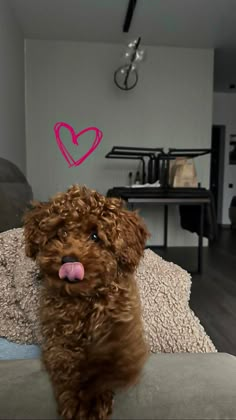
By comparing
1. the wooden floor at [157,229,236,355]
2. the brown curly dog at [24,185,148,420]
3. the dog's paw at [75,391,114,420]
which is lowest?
the wooden floor at [157,229,236,355]

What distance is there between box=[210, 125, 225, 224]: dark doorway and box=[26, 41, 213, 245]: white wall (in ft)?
9.38

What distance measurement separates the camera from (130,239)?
65 cm

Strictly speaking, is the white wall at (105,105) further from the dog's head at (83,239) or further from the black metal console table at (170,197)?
the dog's head at (83,239)

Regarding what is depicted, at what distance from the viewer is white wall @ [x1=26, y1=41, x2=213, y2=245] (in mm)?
4180

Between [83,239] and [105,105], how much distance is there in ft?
12.7

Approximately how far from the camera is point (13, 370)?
57 centimetres

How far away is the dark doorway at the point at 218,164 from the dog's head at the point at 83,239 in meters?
6.73

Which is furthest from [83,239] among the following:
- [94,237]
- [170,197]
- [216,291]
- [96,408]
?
[170,197]

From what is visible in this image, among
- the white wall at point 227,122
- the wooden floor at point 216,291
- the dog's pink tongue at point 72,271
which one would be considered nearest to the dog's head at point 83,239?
the dog's pink tongue at point 72,271

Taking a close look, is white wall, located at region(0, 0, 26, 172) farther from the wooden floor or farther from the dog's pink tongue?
the dog's pink tongue

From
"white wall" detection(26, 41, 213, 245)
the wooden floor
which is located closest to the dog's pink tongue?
the wooden floor

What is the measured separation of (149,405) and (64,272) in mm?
224

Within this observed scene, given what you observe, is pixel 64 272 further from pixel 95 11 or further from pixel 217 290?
pixel 95 11

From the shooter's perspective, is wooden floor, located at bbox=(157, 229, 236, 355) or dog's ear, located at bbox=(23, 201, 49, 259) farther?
wooden floor, located at bbox=(157, 229, 236, 355)
